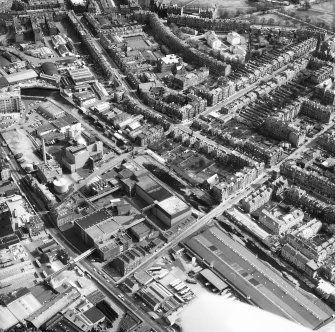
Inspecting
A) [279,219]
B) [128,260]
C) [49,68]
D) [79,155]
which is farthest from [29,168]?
[279,219]

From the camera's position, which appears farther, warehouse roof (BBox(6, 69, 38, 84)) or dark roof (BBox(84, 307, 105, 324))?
warehouse roof (BBox(6, 69, 38, 84))

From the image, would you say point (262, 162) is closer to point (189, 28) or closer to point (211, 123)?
point (211, 123)

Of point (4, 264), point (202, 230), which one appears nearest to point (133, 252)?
point (202, 230)

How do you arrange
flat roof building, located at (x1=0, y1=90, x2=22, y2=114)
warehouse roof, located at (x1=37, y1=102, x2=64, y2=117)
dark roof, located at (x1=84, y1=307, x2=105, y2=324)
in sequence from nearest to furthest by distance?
dark roof, located at (x1=84, y1=307, x2=105, y2=324) → flat roof building, located at (x1=0, y1=90, x2=22, y2=114) → warehouse roof, located at (x1=37, y1=102, x2=64, y2=117)

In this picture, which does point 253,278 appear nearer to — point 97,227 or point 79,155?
point 97,227

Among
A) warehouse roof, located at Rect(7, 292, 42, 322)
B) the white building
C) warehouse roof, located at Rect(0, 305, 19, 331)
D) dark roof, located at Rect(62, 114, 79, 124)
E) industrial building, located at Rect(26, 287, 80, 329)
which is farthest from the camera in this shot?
the white building

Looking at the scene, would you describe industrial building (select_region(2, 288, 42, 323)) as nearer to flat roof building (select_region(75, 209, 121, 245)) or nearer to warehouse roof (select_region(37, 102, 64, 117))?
flat roof building (select_region(75, 209, 121, 245))

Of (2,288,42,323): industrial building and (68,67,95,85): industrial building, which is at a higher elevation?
(68,67,95,85): industrial building

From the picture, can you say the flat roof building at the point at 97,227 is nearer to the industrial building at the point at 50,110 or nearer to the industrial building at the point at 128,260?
the industrial building at the point at 128,260

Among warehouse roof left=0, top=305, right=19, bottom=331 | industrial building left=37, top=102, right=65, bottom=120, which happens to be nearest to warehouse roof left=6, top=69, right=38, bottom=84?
industrial building left=37, top=102, right=65, bottom=120
